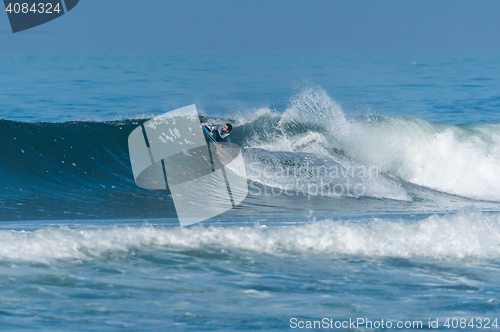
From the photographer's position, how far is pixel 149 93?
101 ft

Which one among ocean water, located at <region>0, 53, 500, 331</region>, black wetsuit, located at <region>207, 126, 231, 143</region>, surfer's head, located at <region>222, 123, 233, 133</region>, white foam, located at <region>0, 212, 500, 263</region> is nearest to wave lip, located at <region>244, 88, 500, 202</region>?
ocean water, located at <region>0, 53, 500, 331</region>

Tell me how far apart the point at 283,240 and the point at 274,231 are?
0.85 feet

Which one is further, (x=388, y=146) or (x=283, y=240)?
(x=388, y=146)

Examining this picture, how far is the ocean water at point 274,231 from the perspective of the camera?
442 centimetres

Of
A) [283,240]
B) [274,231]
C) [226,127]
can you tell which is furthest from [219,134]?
[283,240]

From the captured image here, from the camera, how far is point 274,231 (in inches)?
245

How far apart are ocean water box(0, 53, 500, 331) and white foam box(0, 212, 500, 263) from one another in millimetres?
24

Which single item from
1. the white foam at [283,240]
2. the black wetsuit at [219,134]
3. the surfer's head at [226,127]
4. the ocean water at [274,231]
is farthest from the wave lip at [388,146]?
the white foam at [283,240]

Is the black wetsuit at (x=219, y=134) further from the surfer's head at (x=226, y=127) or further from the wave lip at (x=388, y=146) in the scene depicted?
the wave lip at (x=388, y=146)

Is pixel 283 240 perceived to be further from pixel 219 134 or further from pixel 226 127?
pixel 219 134

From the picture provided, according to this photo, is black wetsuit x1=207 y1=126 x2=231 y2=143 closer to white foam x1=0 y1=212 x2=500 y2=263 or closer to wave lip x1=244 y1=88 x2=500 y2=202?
wave lip x1=244 y1=88 x2=500 y2=202

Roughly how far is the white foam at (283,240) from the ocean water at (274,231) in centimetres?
2

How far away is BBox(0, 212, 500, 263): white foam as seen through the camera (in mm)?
5562

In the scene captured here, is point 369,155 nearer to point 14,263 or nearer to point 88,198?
point 88,198
